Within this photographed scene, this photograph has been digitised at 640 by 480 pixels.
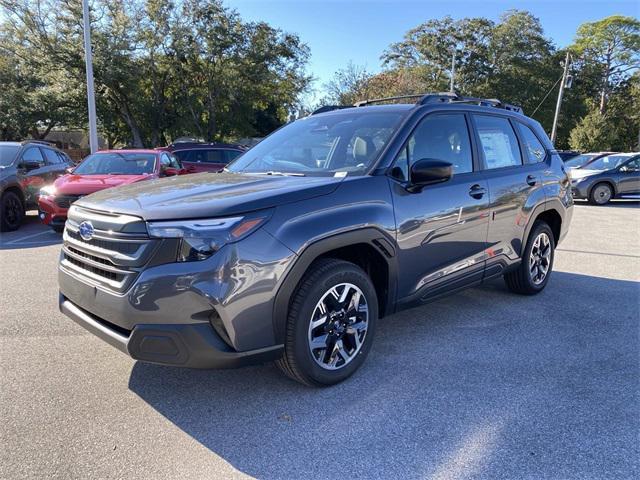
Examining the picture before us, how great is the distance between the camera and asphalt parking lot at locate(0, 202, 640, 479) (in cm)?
242

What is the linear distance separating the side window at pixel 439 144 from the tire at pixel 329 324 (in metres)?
0.89

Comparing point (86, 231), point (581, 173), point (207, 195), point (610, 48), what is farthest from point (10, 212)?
point (610, 48)

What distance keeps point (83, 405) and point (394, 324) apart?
2.56 m

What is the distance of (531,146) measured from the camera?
16.4 ft

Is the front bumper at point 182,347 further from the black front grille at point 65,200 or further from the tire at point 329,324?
the black front grille at point 65,200

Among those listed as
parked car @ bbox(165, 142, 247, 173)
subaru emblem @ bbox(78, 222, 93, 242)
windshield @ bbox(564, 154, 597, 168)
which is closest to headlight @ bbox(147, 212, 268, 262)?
subaru emblem @ bbox(78, 222, 93, 242)

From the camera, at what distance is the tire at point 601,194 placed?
15.1m

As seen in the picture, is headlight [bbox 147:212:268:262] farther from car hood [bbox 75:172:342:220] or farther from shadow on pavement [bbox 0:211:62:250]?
shadow on pavement [bbox 0:211:62:250]

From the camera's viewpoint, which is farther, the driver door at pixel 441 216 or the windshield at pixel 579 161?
the windshield at pixel 579 161

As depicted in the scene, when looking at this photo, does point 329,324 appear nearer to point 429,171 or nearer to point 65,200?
point 429,171

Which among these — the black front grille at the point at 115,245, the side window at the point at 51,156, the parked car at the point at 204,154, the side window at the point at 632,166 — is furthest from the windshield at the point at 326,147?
the side window at the point at 632,166

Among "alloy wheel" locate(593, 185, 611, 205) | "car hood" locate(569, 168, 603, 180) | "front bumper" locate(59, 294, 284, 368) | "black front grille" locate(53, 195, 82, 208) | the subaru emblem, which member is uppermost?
the subaru emblem

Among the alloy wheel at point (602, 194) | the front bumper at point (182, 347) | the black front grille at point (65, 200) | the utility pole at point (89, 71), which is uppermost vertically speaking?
the utility pole at point (89, 71)

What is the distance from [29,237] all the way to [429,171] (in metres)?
8.00
